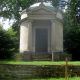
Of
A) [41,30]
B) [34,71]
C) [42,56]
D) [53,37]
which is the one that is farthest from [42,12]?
[34,71]

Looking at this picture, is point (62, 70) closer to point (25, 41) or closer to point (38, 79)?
point (38, 79)

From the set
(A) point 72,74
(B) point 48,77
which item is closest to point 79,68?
(A) point 72,74

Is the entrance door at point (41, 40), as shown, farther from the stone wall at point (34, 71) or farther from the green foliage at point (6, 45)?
the stone wall at point (34, 71)

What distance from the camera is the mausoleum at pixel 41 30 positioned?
2589 cm

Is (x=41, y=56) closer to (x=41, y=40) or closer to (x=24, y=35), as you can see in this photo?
(x=41, y=40)

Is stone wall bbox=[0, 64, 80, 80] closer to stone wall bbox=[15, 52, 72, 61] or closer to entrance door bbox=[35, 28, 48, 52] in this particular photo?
stone wall bbox=[15, 52, 72, 61]

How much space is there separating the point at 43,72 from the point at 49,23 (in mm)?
12759

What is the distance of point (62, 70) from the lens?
14.8 meters

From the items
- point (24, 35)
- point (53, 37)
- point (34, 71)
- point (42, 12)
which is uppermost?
point (42, 12)

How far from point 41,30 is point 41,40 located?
0.98 meters

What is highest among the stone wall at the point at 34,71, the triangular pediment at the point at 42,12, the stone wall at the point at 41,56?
the triangular pediment at the point at 42,12

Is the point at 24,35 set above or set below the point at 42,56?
above

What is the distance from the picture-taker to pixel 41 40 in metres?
27.4

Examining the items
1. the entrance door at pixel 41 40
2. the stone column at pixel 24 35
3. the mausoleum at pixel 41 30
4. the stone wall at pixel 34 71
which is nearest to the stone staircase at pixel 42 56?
the mausoleum at pixel 41 30
